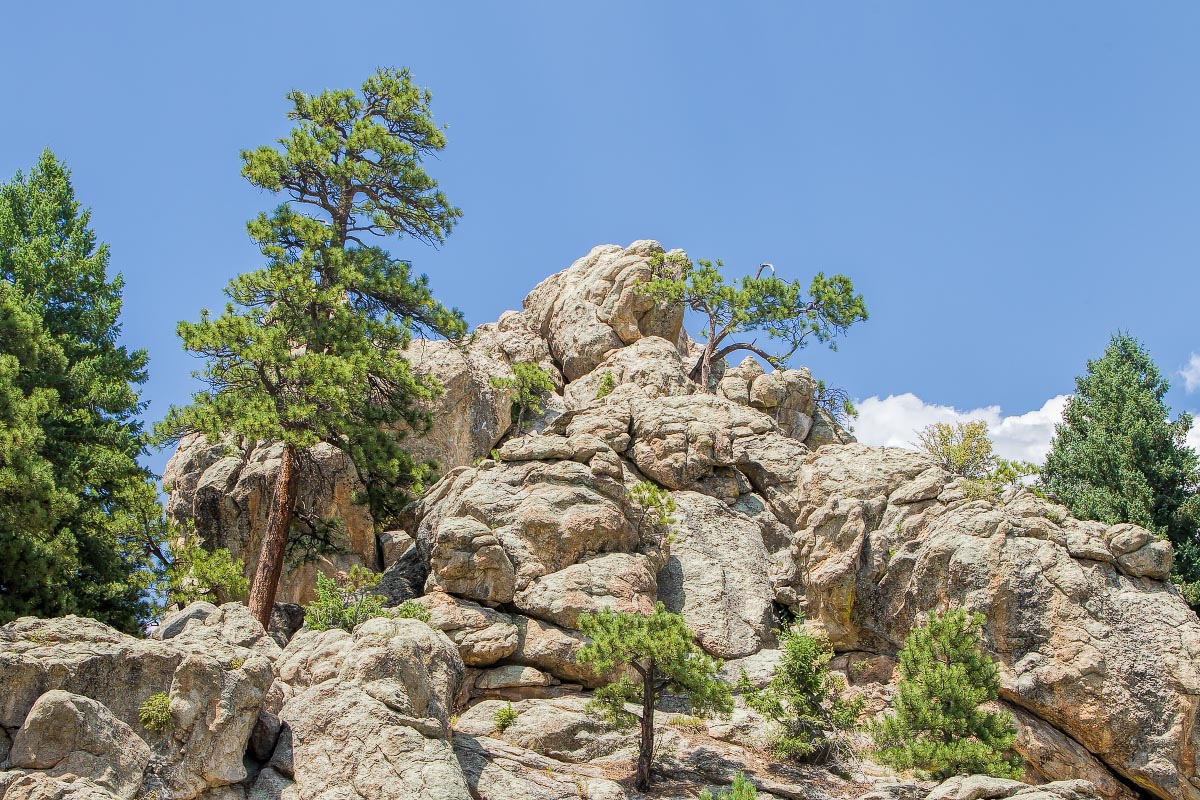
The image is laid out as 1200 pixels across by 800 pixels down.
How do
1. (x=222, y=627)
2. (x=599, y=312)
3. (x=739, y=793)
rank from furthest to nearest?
(x=599, y=312) < (x=222, y=627) < (x=739, y=793)

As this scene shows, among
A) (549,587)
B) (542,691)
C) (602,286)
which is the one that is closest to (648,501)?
(549,587)

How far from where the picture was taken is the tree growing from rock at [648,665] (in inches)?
797

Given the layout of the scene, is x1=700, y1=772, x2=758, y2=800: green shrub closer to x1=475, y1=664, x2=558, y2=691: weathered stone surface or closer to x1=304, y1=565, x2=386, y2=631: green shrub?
x1=475, y1=664, x2=558, y2=691: weathered stone surface

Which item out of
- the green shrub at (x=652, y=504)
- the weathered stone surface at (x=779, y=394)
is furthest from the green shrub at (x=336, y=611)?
the weathered stone surface at (x=779, y=394)

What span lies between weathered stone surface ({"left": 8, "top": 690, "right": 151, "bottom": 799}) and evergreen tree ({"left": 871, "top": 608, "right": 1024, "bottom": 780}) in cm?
1485

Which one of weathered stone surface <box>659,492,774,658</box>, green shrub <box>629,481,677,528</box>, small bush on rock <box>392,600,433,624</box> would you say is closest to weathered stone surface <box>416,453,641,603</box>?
green shrub <box>629,481,677,528</box>

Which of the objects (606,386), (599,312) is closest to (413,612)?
(606,386)

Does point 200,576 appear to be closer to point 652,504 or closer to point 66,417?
point 66,417

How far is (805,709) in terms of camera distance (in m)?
22.5

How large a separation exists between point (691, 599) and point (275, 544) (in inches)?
463

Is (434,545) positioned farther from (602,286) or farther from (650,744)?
(602,286)

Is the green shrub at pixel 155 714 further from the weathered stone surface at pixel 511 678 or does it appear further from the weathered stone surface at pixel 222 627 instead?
the weathered stone surface at pixel 511 678

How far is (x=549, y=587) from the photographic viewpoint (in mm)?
25141

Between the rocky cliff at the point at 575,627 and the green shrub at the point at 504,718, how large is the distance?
13 cm
